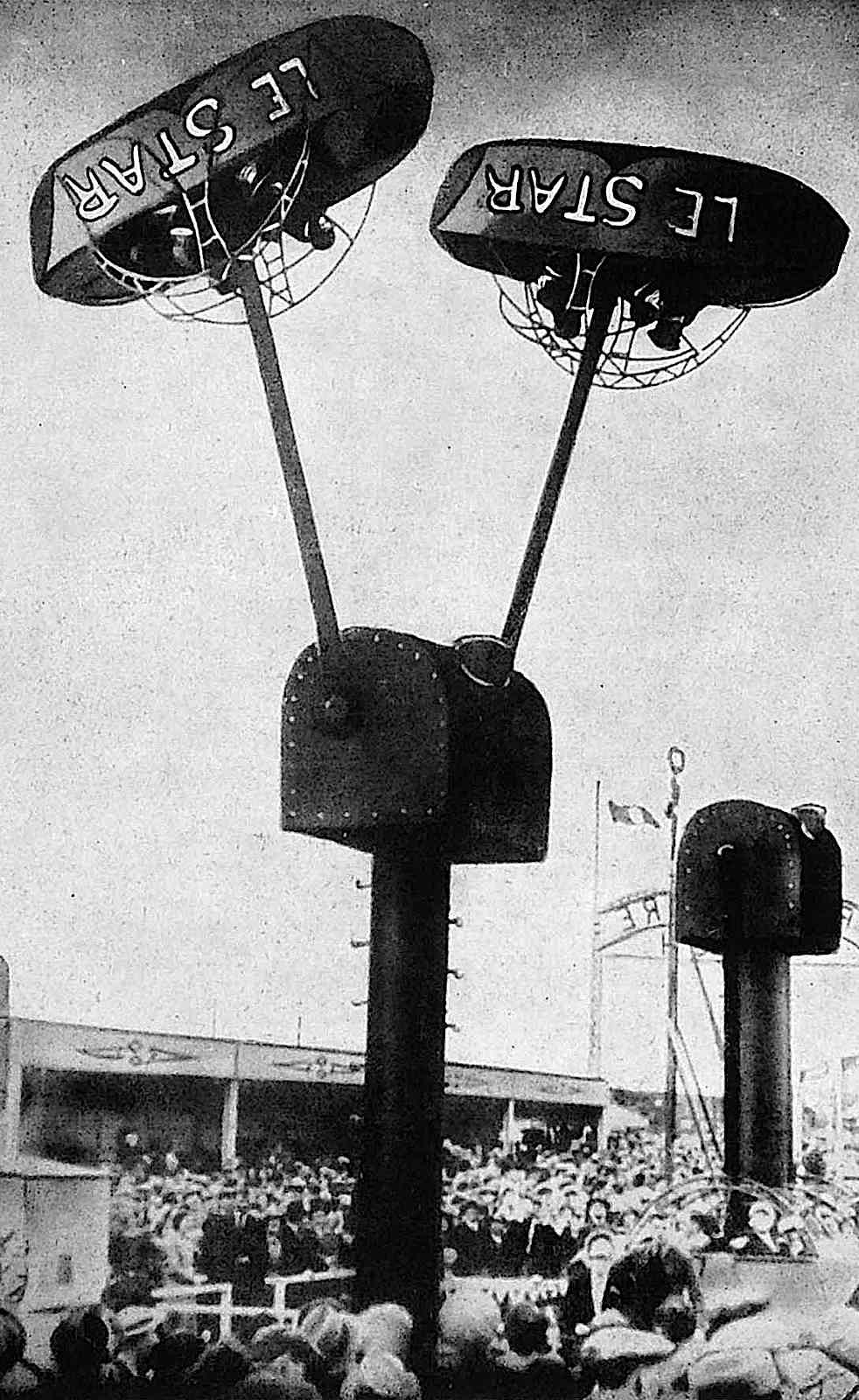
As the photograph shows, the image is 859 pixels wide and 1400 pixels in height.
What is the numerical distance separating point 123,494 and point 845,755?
1408mm

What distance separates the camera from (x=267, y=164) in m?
3.12

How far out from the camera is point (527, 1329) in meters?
3.03

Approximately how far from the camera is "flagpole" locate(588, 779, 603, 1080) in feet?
10.0

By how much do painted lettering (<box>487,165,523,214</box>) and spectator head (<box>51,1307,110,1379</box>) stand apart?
2084mm

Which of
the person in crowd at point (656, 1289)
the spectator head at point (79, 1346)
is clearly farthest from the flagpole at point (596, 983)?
the spectator head at point (79, 1346)

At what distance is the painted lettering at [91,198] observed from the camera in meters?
3.17

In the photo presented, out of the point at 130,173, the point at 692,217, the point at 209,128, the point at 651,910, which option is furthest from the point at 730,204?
the point at 651,910

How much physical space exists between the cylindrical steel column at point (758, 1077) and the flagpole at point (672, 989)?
94 millimetres

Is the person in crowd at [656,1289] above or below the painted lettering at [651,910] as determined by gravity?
below

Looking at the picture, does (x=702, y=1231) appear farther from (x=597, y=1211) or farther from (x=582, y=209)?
(x=582, y=209)

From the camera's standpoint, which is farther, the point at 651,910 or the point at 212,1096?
the point at 651,910

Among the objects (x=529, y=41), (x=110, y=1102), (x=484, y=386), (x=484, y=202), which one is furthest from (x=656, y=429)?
(x=110, y=1102)

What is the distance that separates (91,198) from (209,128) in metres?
0.25

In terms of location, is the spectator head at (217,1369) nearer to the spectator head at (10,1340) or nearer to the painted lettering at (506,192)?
the spectator head at (10,1340)
